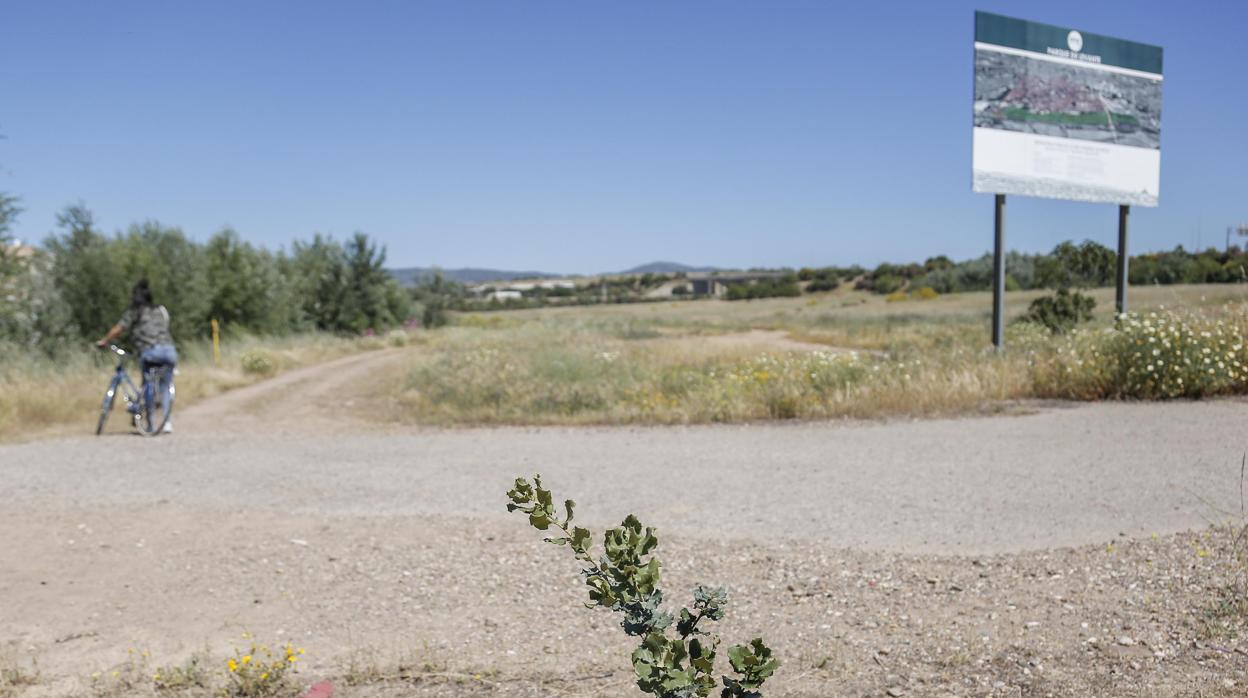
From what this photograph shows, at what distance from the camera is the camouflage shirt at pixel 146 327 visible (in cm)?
1188

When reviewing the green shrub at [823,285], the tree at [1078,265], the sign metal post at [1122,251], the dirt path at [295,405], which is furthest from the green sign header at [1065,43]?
the green shrub at [823,285]

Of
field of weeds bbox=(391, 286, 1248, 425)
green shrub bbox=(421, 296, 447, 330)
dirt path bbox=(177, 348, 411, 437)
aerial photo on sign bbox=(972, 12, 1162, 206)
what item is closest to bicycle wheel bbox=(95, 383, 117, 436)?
dirt path bbox=(177, 348, 411, 437)

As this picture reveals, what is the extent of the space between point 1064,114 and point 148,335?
1375 centimetres

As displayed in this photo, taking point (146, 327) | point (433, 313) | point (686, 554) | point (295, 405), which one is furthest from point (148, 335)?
point (433, 313)

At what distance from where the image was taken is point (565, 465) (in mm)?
8797

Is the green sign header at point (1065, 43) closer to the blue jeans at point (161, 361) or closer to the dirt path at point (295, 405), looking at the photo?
the dirt path at point (295, 405)

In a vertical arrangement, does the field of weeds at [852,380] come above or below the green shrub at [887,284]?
below

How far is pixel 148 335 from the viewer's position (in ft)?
38.9

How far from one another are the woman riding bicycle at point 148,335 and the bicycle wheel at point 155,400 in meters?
0.01

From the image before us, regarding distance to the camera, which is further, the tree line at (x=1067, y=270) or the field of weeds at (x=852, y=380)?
the tree line at (x=1067, y=270)

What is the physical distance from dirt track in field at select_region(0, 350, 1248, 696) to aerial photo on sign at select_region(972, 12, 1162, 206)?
591 centimetres

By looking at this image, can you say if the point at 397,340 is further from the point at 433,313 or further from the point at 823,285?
the point at 823,285

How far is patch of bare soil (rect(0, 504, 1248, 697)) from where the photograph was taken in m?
3.72

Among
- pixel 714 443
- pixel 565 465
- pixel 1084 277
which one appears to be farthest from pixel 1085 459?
pixel 1084 277
